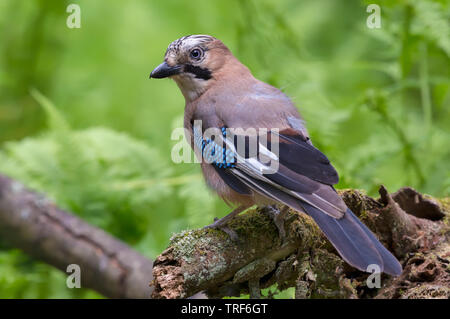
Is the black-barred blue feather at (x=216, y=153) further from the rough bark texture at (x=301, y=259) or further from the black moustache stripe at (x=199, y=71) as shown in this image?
the black moustache stripe at (x=199, y=71)

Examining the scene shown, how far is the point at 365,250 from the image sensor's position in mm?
2480

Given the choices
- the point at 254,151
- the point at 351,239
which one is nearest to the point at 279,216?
the point at 254,151

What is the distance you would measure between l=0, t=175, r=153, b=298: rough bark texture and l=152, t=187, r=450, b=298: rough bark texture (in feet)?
4.04

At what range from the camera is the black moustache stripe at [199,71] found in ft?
11.5

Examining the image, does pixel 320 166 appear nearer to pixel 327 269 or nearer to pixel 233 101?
pixel 327 269

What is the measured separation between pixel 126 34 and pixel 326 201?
4246 millimetres

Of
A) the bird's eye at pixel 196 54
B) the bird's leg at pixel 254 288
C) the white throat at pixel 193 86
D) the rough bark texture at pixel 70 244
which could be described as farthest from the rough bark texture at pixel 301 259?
the rough bark texture at pixel 70 244

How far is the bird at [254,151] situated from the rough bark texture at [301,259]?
4.0 inches

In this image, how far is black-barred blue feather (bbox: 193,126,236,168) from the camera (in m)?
3.00

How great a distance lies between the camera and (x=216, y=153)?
3068 mm

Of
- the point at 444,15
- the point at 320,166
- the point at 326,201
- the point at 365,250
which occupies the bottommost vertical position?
the point at 365,250

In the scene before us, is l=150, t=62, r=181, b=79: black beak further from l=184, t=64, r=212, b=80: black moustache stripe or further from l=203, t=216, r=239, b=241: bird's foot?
l=203, t=216, r=239, b=241: bird's foot

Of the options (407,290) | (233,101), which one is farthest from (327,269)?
(233,101)

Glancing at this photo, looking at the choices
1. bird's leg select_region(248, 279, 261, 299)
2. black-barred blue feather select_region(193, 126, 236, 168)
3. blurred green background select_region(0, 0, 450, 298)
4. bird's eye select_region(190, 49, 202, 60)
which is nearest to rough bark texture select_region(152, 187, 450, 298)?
bird's leg select_region(248, 279, 261, 299)
